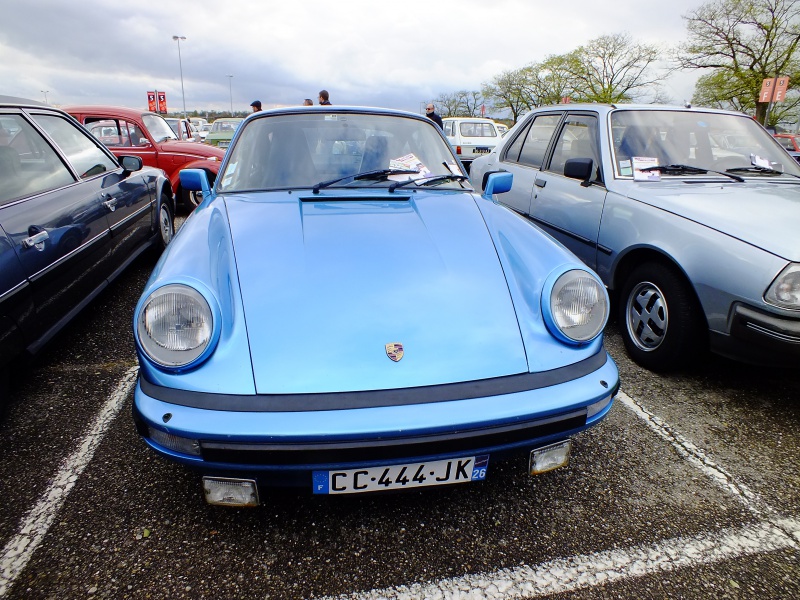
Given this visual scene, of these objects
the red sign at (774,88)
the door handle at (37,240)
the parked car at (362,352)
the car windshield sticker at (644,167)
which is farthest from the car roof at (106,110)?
the red sign at (774,88)

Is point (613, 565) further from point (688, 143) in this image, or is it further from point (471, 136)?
point (471, 136)

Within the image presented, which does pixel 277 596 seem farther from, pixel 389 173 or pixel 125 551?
pixel 389 173

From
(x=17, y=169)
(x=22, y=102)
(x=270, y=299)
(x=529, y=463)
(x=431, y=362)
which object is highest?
(x=22, y=102)

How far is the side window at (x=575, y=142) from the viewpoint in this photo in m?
3.62

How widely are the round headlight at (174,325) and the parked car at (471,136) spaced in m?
12.5

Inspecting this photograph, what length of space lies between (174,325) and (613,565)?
1.64 meters

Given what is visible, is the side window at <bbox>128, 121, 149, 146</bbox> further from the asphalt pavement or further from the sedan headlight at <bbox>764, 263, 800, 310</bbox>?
the sedan headlight at <bbox>764, 263, 800, 310</bbox>

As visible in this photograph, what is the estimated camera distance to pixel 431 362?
156cm

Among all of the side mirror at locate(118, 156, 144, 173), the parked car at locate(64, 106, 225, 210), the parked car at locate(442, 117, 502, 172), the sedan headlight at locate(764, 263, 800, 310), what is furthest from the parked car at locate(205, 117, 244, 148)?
the sedan headlight at locate(764, 263, 800, 310)

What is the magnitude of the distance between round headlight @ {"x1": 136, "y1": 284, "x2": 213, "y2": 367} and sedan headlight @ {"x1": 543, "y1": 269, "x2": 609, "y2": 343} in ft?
3.86

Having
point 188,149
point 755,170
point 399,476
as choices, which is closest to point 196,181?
point 399,476

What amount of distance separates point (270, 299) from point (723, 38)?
31512 mm

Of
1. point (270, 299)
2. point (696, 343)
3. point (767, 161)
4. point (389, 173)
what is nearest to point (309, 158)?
point (389, 173)

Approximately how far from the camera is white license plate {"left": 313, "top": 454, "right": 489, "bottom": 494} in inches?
58.9
